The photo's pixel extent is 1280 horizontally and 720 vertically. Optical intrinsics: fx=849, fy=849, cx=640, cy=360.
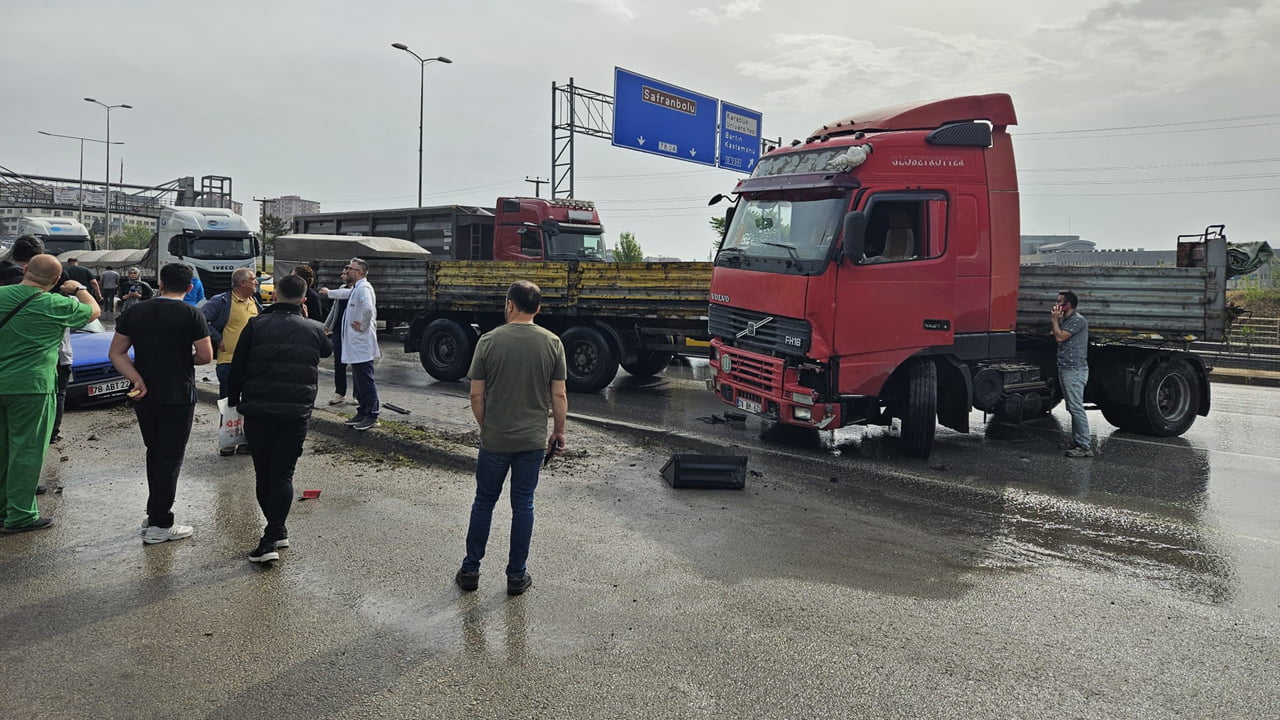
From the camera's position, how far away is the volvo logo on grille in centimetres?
819

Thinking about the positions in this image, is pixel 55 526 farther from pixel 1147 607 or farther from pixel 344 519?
pixel 1147 607

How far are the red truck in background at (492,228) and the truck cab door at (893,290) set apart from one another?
383 inches

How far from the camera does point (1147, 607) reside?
4.58 metres

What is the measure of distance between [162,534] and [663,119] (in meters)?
19.2

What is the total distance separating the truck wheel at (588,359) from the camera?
1180 centimetres

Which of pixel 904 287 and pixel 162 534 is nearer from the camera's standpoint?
pixel 162 534

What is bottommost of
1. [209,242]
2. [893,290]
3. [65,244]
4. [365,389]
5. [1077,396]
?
[365,389]

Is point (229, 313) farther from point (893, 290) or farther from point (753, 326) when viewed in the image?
point (893, 290)

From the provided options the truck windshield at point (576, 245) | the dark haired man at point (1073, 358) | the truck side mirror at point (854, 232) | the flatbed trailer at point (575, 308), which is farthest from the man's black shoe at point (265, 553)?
the truck windshield at point (576, 245)

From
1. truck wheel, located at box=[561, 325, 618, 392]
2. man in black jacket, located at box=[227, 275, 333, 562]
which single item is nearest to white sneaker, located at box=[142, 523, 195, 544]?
man in black jacket, located at box=[227, 275, 333, 562]

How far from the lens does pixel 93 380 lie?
30.4ft

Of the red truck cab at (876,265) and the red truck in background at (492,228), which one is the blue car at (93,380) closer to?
the red truck cab at (876,265)

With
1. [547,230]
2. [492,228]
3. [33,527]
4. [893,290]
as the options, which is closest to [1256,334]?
[547,230]

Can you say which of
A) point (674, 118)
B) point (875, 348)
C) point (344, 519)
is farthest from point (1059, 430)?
point (674, 118)
